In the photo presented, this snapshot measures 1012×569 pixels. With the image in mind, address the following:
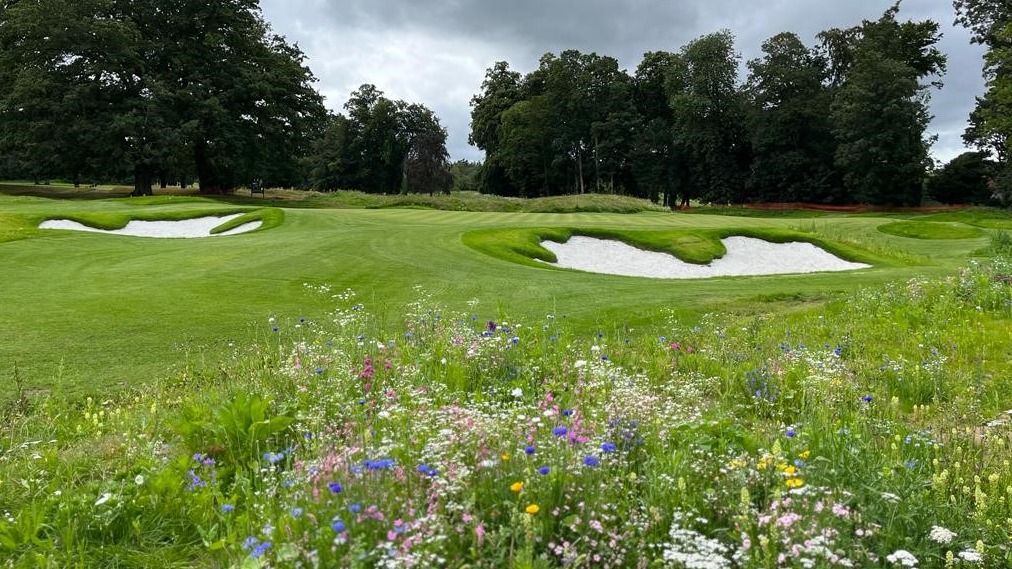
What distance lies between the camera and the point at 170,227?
92.1 ft

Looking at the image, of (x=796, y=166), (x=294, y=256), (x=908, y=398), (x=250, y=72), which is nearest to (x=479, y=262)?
(x=294, y=256)

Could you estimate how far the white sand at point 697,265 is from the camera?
70.6 ft

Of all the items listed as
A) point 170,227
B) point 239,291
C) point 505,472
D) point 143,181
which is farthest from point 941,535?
point 143,181

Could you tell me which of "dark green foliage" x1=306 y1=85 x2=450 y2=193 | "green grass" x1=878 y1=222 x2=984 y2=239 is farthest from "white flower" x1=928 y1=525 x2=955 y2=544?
"dark green foliage" x1=306 y1=85 x2=450 y2=193

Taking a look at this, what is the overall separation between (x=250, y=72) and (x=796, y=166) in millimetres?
55434

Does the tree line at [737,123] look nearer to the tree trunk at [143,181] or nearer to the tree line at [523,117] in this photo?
the tree line at [523,117]

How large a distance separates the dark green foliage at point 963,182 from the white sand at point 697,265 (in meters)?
49.0

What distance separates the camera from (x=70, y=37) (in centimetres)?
4394

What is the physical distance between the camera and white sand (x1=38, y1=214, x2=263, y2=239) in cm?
2630

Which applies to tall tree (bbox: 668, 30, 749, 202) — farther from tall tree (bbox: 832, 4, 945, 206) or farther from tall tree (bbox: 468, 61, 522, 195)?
tall tree (bbox: 468, 61, 522, 195)

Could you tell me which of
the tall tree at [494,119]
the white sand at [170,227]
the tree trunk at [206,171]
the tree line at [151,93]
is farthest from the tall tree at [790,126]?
the white sand at [170,227]

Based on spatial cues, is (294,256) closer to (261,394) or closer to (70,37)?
(261,394)

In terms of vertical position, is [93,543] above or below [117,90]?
below

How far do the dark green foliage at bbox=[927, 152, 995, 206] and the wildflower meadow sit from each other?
221 ft
